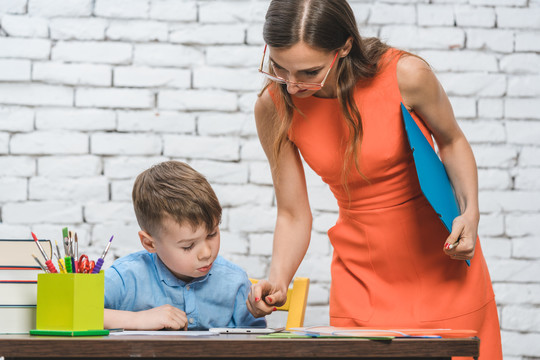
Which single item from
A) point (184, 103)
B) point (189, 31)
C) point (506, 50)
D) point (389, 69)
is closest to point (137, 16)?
point (189, 31)

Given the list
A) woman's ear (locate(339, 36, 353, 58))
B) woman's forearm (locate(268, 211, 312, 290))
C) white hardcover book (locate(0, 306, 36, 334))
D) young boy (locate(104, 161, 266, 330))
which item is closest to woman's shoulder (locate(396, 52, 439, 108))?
woman's ear (locate(339, 36, 353, 58))

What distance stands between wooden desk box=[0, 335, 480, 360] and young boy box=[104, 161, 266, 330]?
0.56 m

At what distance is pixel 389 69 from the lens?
137 centimetres

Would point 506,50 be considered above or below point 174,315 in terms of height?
above

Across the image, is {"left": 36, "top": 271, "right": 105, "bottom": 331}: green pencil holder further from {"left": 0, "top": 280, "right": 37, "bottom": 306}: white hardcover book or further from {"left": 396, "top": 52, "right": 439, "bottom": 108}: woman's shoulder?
{"left": 396, "top": 52, "right": 439, "bottom": 108}: woman's shoulder

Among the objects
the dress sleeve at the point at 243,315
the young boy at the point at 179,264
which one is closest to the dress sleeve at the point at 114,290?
the young boy at the point at 179,264

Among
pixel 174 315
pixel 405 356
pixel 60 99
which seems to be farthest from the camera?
pixel 60 99

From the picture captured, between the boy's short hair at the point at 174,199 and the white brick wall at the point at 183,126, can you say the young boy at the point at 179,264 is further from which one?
the white brick wall at the point at 183,126

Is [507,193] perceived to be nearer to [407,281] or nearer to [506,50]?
[506,50]

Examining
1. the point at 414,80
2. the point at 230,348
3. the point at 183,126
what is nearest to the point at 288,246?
the point at 414,80

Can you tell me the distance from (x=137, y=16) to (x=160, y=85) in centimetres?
26

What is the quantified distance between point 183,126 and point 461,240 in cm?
124

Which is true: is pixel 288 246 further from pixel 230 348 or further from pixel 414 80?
pixel 230 348

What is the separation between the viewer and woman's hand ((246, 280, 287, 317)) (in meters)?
1.28
